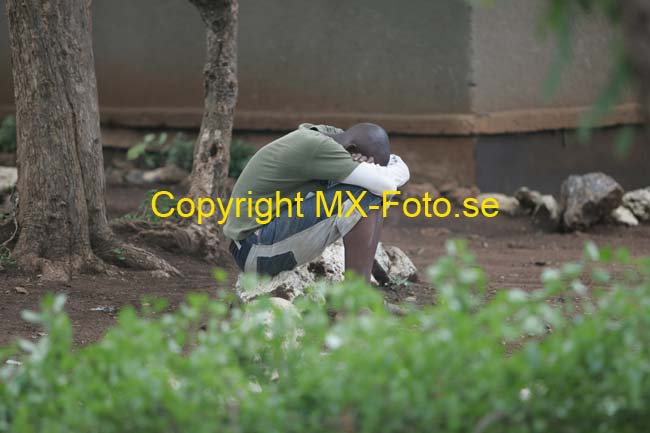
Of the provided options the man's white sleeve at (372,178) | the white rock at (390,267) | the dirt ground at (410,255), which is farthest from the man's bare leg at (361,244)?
the white rock at (390,267)

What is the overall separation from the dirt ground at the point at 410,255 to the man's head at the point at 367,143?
108 cm

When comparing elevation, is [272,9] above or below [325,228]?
above

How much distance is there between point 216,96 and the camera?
6535 millimetres

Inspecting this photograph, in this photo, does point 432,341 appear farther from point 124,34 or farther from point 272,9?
point 124,34

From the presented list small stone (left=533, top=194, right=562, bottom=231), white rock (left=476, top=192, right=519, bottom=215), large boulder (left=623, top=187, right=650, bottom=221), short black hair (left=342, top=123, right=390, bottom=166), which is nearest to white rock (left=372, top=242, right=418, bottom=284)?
short black hair (left=342, top=123, right=390, bottom=166)

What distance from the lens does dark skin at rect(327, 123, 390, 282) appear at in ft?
16.1

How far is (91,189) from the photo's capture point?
5902 millimetres

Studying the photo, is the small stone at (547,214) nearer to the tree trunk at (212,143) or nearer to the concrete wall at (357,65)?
the concrete wall at (357,65)

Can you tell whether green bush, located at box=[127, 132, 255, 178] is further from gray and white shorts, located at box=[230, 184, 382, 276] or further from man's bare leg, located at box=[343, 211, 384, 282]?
man's bare leg, located at box=[343, 211, 384, 282]

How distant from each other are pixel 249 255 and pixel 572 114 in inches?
202

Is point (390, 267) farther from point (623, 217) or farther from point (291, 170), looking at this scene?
point (623, 217)

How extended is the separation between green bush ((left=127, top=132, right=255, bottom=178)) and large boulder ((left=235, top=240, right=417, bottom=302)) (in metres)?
3.01

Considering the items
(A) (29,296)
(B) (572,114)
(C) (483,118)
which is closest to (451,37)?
(C) (483,118)

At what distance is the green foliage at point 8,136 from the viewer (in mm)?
9656
